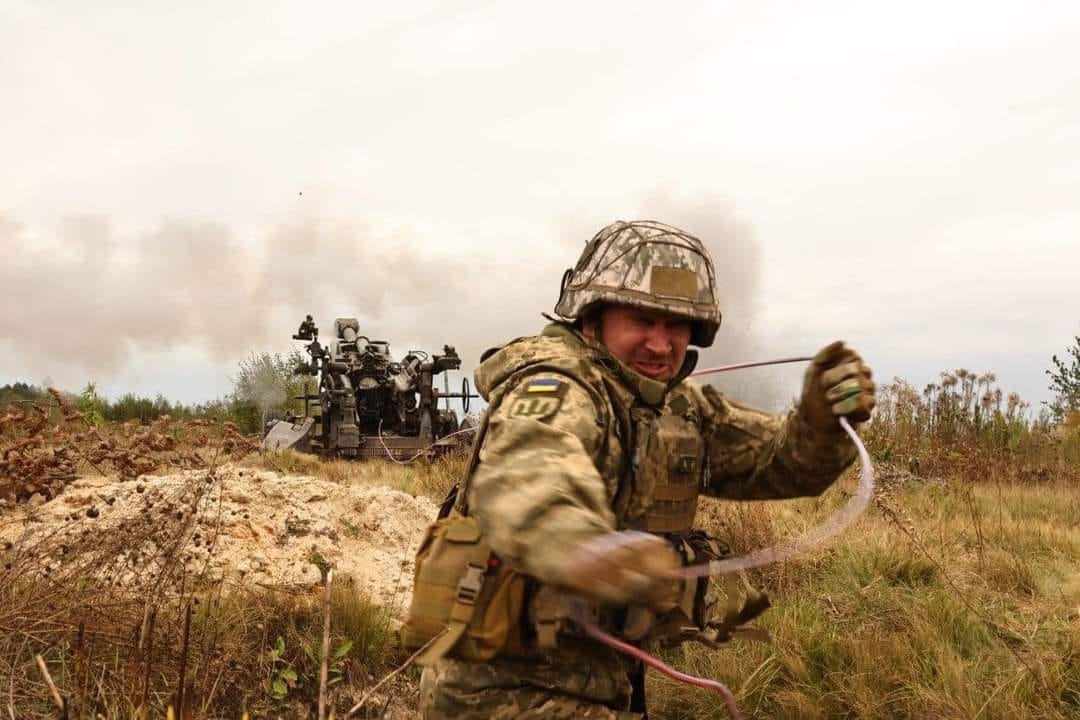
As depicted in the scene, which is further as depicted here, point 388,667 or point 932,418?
point 932,418

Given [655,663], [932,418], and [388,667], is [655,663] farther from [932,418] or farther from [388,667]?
[932,418]

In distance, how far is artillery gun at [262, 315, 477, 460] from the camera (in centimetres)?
1488

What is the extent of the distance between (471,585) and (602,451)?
1.52ft

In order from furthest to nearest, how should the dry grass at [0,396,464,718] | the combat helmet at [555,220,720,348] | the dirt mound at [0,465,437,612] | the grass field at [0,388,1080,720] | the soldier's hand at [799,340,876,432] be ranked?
the dirt mound at [0,465,437,612]
the grass field at [0,388,1080,720]
the dry grass at [0,396,464,718]
the combat helmet at [555,220,720,348]
the soldier's hand at [799,340,876,432]

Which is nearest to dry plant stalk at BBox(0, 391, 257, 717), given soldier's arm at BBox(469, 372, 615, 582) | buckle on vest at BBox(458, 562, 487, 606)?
buckle on vest at BBox(458, 562, 487, 606)

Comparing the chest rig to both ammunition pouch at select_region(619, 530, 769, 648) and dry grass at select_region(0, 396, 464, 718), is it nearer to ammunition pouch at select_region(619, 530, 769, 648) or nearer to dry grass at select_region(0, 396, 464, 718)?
ammunition pouch at select_region(619, 530, 769, 648)

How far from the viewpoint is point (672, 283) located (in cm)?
256

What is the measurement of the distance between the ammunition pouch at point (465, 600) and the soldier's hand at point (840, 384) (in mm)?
932

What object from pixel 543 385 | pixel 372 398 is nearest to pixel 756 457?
pixel 543 385

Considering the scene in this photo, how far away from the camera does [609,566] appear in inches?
67.7

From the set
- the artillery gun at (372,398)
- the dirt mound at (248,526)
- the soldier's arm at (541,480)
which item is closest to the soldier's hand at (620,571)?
the soldier's arm at (541,480)

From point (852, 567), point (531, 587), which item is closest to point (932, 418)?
point (852, 567)

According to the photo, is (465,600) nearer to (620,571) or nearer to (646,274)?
(620,571)

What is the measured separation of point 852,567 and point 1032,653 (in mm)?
1358
